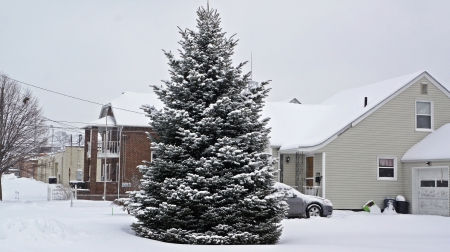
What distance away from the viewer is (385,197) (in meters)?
28.0

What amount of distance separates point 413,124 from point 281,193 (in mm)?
16512

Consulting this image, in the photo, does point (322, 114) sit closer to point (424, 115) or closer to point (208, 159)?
point (424, 115)

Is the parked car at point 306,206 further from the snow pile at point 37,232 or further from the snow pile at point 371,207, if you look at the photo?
the snow pile at point 37,232

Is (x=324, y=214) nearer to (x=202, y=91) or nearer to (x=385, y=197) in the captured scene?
(x=385, y=197)

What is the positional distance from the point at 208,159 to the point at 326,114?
19.9 m

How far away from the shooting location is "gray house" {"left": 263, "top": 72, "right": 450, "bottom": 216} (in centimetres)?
2703

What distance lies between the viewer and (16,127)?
33.4 metres

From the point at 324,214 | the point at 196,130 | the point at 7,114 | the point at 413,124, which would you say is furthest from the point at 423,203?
the point at 7,114

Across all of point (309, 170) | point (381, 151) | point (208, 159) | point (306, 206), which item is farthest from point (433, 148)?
point (208, 159)

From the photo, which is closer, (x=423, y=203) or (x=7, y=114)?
(x=423, y=203)

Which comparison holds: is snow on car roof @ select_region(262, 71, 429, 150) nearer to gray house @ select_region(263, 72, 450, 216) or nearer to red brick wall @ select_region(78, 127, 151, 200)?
gray house @ select_region(263, 72, 450, 216)

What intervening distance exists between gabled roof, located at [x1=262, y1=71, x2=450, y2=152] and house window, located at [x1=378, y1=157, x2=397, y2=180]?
8.44ft

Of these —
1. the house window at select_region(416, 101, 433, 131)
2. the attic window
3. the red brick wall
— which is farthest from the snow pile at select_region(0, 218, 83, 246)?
the red brick wall

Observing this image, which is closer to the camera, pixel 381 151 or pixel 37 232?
pixel 37 232
